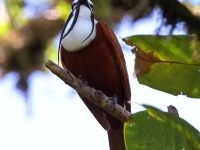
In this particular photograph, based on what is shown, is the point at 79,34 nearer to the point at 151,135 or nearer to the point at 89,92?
the point at 89,92

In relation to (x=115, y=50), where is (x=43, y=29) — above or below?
above

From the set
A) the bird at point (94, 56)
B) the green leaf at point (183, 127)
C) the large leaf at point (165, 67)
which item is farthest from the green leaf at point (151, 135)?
the bird at point (94, 56)

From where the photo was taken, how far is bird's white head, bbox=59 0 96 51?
8.96 ft

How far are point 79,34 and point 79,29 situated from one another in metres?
0.02

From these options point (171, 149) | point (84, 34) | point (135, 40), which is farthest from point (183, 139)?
point (84, 34)

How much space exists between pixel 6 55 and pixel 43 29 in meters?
0.35

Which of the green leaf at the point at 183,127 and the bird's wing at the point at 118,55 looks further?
the bird's wing at the point at 118,55

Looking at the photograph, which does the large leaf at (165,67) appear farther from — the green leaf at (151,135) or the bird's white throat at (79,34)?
the bird's white throat at (79,34)

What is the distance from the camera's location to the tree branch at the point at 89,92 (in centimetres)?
210

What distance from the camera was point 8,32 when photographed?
4.30 m

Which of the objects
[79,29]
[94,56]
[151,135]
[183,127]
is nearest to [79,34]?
[79,29]

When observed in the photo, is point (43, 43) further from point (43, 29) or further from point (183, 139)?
point (183, 139)

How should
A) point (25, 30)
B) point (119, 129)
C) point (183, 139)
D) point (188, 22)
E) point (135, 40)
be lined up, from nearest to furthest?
1. point (188, 22)
2. point (183, 139)
3. point (135, 40)
4. point (119, 129)
5. point (25, 30)

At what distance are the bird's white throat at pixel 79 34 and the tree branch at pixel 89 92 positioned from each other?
53 centimetres
